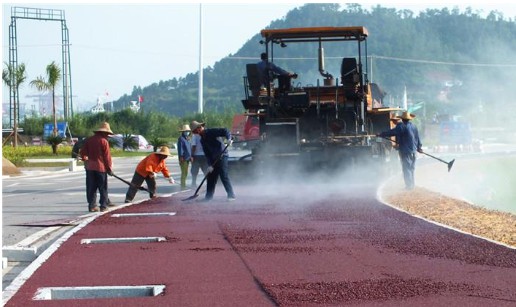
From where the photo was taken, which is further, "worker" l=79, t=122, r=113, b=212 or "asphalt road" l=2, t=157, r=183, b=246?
"worker" l=79, t=122, r=113, b=212

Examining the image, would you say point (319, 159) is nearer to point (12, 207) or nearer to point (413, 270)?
point (12, 207)

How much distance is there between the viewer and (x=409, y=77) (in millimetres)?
181250

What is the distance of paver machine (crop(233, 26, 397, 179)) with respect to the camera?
71.1 feet

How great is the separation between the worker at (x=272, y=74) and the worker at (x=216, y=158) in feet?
14.1

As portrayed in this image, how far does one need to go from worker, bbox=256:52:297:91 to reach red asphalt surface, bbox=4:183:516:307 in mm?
7884

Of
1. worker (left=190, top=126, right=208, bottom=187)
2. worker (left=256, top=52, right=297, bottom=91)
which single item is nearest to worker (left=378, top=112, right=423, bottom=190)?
worker (left=256, top=52, right=297, bottom=91)

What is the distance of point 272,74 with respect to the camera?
2206 cm

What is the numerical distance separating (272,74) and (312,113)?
1.35 metres

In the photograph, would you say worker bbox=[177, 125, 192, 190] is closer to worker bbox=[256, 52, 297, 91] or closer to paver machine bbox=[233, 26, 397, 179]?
paver machine bbox=[233, 26, 397, 179]

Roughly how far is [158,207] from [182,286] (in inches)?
333

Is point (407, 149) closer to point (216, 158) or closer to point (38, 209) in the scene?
point (216, 158)

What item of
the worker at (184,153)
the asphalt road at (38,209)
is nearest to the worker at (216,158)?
the asphalt road at (38,209)

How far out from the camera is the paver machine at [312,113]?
71.1 feet

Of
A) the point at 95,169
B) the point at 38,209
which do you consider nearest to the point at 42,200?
the point at 38,209
